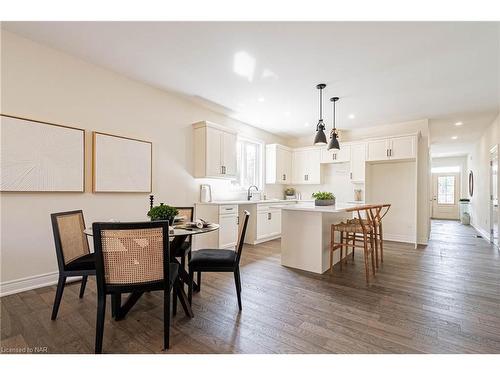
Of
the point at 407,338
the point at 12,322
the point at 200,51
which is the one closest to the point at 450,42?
the point at 200,51

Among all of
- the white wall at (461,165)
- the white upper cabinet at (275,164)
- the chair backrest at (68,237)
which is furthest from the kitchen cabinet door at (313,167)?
the white wall at (461,165)

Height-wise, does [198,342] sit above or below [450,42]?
below

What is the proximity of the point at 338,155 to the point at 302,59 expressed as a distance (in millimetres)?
3488

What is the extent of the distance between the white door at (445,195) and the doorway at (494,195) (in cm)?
561

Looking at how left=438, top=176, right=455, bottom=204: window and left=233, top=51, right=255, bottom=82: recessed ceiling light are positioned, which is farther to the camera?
left=438, top=176, right=455, bottom=204: window

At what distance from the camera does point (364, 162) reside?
547 cm

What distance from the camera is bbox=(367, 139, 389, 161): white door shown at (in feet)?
16.9

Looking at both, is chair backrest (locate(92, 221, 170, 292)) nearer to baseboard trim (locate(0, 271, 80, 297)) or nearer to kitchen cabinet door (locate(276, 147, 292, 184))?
baseboard trim (locate(0, 271, 80, 297))

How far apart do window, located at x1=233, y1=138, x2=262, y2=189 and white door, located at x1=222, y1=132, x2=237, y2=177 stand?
682mm

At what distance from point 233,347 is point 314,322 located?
2.41ft

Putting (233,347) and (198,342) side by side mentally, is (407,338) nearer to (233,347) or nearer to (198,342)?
(233,347)

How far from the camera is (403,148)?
4941mm

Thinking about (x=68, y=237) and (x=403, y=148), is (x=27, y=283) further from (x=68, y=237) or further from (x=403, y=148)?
(x=403, y=148)

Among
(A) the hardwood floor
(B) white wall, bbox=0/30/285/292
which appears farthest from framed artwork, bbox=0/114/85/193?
(A) the hardwood floor
